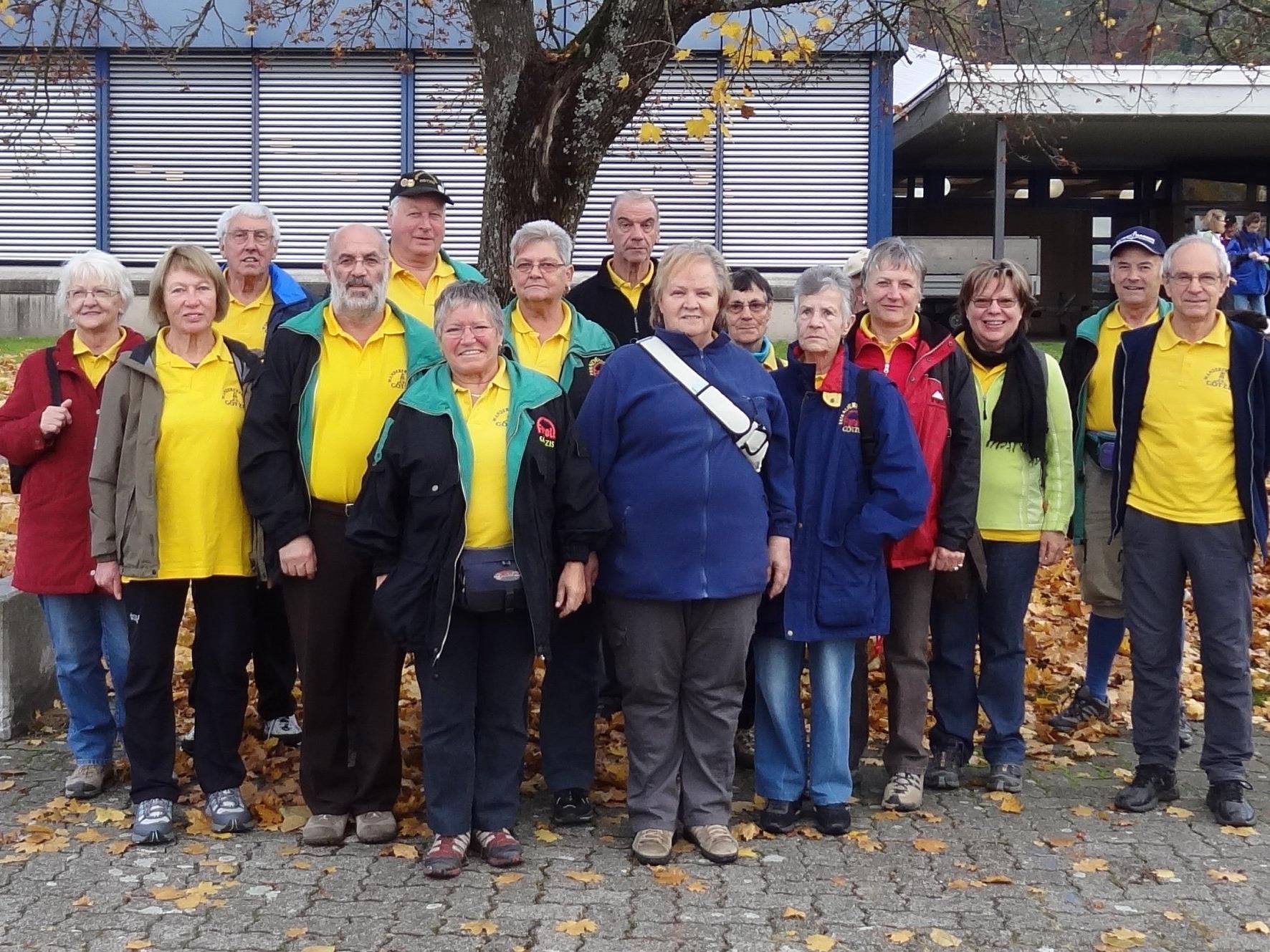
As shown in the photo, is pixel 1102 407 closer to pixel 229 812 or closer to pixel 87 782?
pixel 229 812

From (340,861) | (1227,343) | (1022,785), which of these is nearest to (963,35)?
(1227,343)

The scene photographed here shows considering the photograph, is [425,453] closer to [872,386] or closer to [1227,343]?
[872,386]

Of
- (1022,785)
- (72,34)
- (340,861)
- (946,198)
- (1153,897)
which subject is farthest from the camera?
(946,198)

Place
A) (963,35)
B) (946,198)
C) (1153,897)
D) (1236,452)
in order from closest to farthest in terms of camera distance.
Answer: (1153,897)
(1236,452)
(963,35)
(946,198)

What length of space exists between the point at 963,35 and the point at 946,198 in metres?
17.8

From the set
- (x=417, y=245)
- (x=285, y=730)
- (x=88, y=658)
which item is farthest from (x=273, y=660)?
(x=417, y=245)

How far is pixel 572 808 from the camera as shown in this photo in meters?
5.27

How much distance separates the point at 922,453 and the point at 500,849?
2050 millimetres

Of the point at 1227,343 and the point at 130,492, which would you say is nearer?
the point at 130,492

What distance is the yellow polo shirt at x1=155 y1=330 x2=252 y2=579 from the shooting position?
16.3 ft

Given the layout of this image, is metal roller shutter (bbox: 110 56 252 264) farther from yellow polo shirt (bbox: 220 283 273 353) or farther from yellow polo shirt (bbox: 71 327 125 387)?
yellow polo shirt (bbox: 71 327 125 387)

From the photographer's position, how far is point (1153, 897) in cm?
456

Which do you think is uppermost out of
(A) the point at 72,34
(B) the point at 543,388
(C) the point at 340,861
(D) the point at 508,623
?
(A) the point at 72,34

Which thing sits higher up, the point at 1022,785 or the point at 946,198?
the point at 946,198
